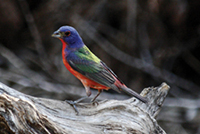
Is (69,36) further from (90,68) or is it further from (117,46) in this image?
(117,46)

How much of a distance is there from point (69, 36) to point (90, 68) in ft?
1.95

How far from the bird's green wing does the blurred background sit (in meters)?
3.25

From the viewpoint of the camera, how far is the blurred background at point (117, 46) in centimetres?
800

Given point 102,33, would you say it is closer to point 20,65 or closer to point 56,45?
point 56,45

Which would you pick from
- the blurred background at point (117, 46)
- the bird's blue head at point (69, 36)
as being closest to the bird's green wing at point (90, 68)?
the bird's blue head at point (69, 36)

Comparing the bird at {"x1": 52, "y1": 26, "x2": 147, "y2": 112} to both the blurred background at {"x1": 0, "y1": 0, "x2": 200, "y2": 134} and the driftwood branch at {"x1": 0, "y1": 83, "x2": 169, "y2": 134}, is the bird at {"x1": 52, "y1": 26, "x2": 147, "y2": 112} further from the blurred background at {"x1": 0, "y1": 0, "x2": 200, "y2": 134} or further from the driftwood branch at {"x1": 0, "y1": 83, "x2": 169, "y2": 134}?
the blurred background at {"x1": 0, "y1": 0, "x2": 200, "y2": 134}

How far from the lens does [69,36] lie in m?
4.57

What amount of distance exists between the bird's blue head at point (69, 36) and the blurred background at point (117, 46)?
3283 millimetres

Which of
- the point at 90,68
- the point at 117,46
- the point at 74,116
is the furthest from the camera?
the point at 117,46

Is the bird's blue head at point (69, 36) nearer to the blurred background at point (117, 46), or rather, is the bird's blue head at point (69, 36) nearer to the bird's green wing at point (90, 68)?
the bird's green wing at point (90, 68)

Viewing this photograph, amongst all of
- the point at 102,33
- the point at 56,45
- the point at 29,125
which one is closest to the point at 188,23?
the point at 102,33

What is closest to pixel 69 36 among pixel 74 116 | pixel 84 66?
pixel 84 66

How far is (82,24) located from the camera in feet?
27.2

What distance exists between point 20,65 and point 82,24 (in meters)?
2.04
